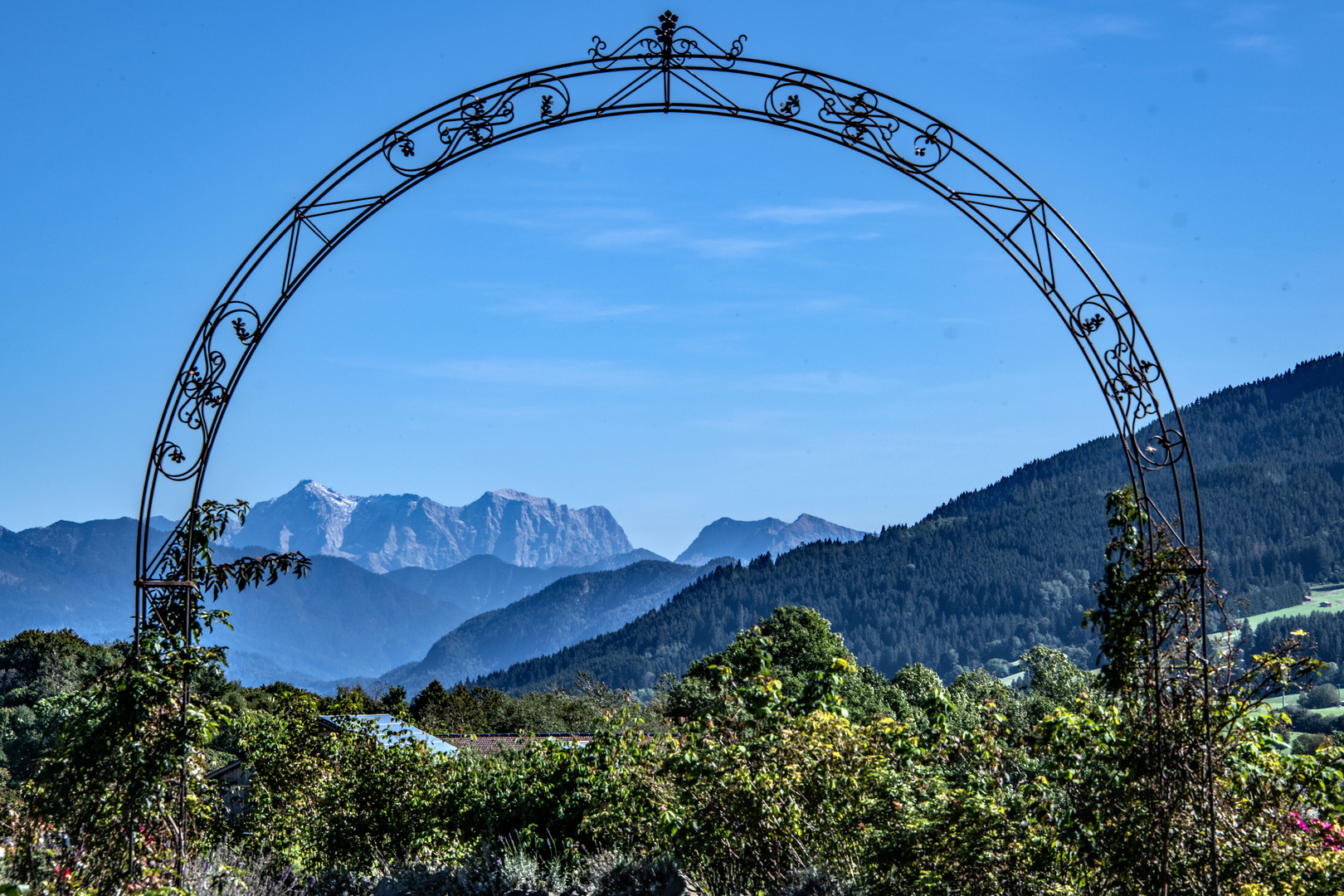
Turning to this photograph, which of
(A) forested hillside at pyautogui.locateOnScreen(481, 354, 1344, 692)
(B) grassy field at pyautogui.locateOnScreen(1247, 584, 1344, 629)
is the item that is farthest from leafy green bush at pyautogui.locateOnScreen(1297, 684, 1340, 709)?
(A) forested hillside at pyautogui.locateOnScreen(481, 354, 1344, 692)

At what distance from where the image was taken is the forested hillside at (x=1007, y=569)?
118 metres

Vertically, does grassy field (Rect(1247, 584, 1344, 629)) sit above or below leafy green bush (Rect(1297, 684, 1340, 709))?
above

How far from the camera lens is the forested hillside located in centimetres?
11788

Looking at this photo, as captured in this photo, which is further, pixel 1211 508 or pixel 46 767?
pixel 1211 508

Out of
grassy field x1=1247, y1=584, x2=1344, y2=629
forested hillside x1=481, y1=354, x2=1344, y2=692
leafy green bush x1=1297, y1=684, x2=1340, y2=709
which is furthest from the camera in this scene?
forested hillside x1=481, y1=354, x2=1344, y2=692

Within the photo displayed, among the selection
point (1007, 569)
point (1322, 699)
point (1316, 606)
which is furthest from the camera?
point (1007, 569)

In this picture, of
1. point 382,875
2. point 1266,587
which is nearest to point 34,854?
point 382,875

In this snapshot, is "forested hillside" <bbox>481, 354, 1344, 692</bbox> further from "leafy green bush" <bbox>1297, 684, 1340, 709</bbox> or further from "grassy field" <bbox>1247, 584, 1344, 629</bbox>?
"leafy green bush" <bbox>1297, 684, 1340, 709</bbox>

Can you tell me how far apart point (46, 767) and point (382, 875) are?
3.32 m

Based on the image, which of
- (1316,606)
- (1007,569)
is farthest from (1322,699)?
(1007,569)

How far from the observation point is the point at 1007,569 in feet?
431

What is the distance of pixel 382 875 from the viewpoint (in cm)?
808

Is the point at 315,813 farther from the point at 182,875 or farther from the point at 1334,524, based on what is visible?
the point at 1334,524

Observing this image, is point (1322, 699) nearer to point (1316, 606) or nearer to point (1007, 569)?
point (1316, 606)
